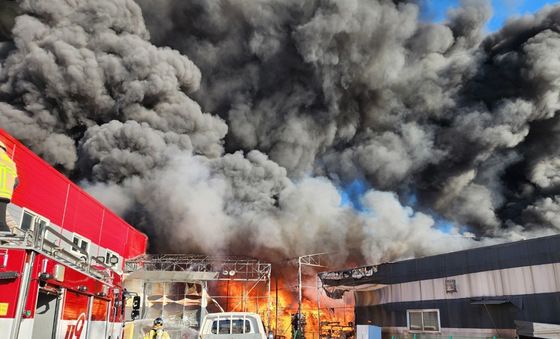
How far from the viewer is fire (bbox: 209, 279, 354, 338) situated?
84.7ft

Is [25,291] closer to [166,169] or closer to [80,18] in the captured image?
[166,169]

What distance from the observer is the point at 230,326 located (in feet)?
30.9

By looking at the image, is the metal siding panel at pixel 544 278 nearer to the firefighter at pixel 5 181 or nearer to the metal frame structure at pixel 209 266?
the firefighter at pixel 5 181

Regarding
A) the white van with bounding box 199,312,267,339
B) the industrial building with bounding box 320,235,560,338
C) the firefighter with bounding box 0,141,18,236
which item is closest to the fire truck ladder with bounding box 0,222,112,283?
the firefighter with bounding box 0,141,18,236

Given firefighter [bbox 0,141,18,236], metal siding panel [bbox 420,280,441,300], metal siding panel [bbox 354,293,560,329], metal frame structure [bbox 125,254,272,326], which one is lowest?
metal siding panel [bbox 354,293,560,329]

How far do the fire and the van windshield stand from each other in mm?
16047

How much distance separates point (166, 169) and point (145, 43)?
1035cm

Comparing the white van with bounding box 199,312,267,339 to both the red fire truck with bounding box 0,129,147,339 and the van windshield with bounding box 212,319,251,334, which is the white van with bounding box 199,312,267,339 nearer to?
the van windshield with bounding box 212,319,251,334

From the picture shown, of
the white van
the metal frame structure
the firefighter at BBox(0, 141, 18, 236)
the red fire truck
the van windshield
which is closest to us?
the red fire truck

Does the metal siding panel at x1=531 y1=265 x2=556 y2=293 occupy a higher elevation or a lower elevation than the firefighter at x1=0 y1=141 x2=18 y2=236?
lower

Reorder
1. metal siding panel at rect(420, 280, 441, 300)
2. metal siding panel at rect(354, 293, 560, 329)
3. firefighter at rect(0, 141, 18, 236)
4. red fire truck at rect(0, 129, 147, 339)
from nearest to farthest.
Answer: red fire truck at rect(0, 129, 147, 339) < firefighter at rect(0, 141, 18, 236) < metal siding panel at rect(354, 293, 560, 329) < metal siding panel at rect(420, 280, 441, 300)

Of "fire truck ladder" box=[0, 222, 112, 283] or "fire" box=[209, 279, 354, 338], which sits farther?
"fire" box=[209, 279, 354, 338]

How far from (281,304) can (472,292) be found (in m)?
17.7

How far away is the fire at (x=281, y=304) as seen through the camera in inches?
1016
